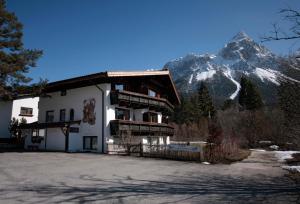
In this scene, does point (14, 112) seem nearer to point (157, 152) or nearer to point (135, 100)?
point (135, 100)

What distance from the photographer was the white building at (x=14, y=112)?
3525 centimetres

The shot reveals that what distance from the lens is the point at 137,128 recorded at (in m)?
28.6

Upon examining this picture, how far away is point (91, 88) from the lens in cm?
2830

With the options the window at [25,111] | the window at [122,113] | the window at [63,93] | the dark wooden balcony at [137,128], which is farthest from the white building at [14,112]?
the dark wooden balcony at [137,128]

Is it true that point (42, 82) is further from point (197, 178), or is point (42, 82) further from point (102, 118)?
point (197, 178)

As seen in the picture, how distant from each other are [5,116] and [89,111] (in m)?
13.9

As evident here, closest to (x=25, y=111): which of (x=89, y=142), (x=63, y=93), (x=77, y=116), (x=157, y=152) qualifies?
(x=63, y=93)

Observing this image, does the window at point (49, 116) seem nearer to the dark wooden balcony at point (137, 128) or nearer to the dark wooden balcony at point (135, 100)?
the dark wooden balcony at point (135, 100)

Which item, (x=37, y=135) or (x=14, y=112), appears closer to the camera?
(x=37, y=135)

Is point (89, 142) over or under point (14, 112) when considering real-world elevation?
under

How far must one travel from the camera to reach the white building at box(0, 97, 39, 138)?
3525 centimetres

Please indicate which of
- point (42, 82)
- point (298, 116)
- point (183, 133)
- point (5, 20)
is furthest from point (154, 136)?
point (183, 133)

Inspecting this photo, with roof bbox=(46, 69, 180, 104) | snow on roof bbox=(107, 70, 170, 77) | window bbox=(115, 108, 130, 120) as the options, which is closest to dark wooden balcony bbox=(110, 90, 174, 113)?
window bbox=(115, 108, 130, 120)

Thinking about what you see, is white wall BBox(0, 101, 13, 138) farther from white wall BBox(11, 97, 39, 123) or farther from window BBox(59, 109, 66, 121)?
window BBox(59, 109, 66, 121)
